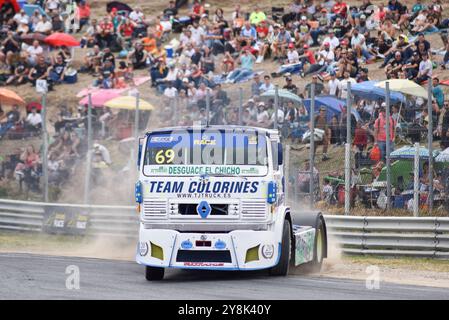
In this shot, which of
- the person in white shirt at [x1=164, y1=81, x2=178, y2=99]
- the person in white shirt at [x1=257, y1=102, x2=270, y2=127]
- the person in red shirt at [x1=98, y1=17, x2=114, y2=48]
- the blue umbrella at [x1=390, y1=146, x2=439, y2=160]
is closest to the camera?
the blue umbrella at [x1=390, y1=146, x2=439, y2=160]

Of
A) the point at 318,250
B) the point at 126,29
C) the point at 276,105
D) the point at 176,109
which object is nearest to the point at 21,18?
the point at 126,29

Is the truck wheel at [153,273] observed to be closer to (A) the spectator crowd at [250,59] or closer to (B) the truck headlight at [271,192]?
(B) the truck headlight at [271,192]

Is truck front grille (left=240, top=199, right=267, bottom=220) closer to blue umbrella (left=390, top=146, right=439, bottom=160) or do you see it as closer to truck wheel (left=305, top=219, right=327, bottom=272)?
truck wheel (left=305, top=219, right=327, bottom=272)

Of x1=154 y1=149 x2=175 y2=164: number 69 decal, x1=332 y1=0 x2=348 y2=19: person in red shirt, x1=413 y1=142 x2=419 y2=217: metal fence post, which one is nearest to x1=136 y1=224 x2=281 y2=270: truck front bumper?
x1=154 y1=149 x2=175 y2=164: number 69 decal

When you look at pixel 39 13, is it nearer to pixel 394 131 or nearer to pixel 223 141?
pixel 394 131

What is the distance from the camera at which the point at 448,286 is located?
1442 cm

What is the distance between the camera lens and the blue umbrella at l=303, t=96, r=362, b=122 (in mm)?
19859

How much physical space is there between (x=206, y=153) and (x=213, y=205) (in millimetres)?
891

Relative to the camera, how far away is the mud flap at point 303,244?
15031 mm

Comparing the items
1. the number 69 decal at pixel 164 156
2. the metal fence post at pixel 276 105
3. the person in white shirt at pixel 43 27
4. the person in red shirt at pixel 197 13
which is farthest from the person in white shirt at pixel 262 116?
the person in white shirt at pixel 43 27

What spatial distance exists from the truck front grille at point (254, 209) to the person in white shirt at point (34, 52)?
19323 mm

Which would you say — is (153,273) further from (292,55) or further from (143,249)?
(292,55)

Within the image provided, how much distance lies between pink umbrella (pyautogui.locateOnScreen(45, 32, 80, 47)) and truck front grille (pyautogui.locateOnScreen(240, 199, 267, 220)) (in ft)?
65.1

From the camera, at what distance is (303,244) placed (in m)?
15.3
